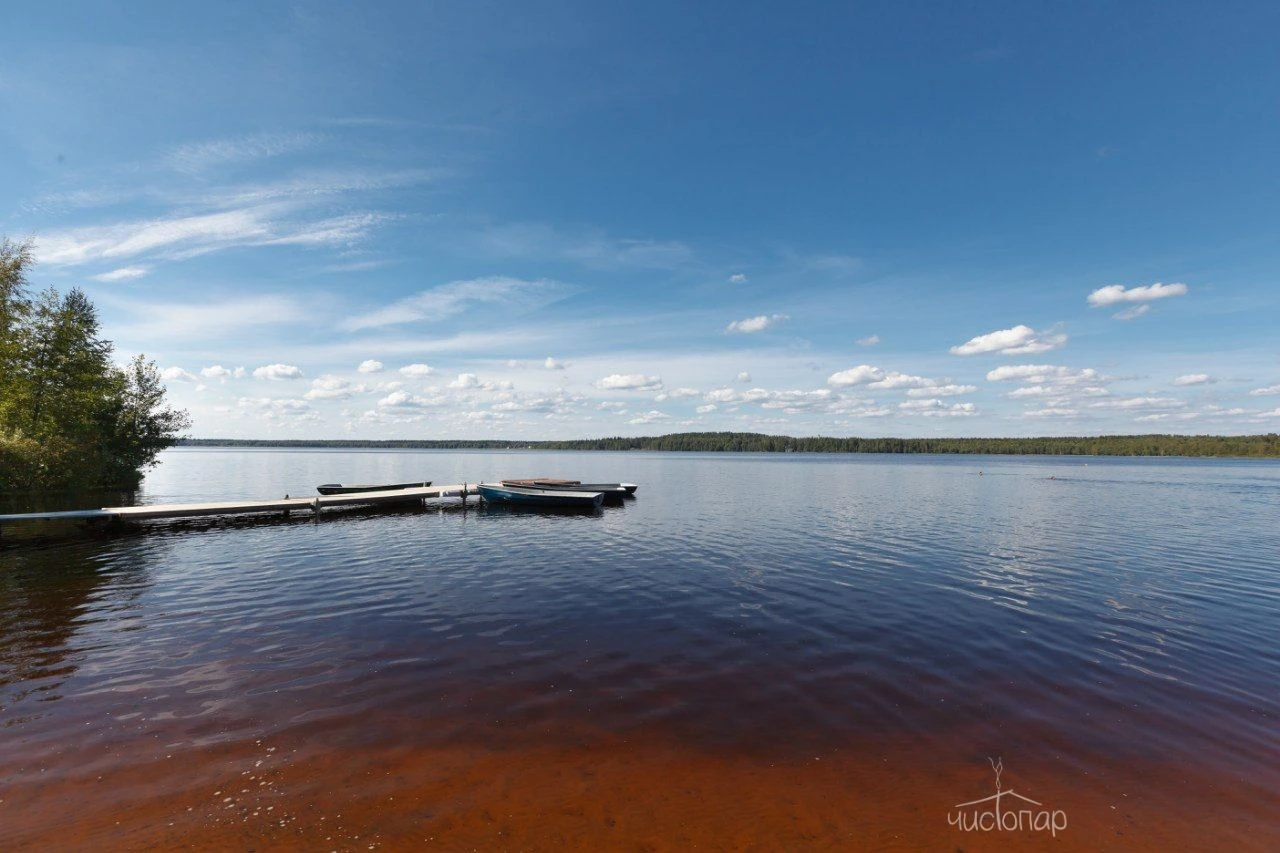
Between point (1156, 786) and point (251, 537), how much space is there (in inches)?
1383

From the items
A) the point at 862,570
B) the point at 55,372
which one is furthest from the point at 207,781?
the point at 55,372

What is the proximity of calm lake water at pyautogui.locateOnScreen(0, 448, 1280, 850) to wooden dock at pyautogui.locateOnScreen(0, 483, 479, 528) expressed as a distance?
8219 mm

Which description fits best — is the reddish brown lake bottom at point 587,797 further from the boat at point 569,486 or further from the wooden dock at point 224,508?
the boat at point 569,486

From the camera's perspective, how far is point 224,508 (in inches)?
1342

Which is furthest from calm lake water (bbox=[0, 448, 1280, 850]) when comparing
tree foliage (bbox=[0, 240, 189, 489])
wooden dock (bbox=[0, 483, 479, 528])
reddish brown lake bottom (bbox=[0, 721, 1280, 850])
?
tree foliage (bbox=[0, 240, 189, 489])

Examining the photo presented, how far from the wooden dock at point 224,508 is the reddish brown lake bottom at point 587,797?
30616 millimetres

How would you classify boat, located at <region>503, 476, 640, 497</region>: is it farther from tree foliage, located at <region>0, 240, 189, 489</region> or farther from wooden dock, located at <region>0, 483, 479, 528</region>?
tree foliage, located at <region>0, 240, 189, 489</region>

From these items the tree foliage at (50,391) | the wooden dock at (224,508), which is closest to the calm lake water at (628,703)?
the wooden dock at (224,508)

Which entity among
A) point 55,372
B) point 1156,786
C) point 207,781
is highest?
point 55,372

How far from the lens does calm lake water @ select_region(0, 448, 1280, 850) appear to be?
22.3ft

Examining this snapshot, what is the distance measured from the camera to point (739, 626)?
47.9 ft

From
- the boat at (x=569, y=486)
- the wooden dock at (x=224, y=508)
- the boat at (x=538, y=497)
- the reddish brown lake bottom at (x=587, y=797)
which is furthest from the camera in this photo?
the boat at (x=569, y=486)

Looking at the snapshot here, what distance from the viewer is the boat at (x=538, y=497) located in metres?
42.5

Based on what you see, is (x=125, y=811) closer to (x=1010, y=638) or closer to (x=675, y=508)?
(x=1010, y=638)
